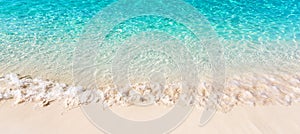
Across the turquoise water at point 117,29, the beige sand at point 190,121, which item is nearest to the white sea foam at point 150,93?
the beige sand at point 190,121

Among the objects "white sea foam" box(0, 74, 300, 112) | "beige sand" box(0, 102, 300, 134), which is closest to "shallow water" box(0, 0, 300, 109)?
"white sea foam" box(0, 74, 300, 112)

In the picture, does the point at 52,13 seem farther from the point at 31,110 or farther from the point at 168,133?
the point at 168,133

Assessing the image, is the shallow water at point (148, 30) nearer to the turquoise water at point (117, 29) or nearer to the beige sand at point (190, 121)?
the turquoise water at point (117, 29)

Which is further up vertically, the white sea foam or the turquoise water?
the turquoise water

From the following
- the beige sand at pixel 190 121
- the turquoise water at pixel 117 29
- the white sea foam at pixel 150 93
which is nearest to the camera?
the beige sand at pixel 190 121

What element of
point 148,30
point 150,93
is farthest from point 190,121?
point 148,30

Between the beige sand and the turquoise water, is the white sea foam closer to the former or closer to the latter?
the beige sand

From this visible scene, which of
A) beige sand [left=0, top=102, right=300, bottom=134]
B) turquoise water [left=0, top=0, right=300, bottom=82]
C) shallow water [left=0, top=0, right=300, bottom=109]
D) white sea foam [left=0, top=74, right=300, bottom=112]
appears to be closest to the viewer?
beige sand [left=0, top=102, right=300, bottom=134]

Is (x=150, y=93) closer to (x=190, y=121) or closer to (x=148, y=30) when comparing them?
(x=190, y=121)
